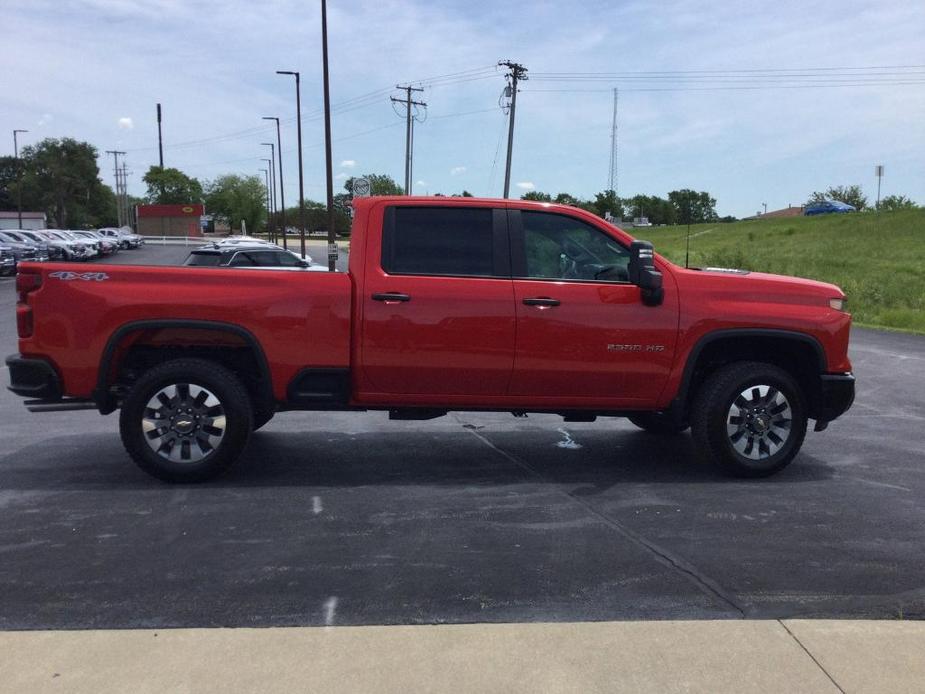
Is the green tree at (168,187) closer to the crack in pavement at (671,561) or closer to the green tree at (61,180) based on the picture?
the green tree at (61,180)

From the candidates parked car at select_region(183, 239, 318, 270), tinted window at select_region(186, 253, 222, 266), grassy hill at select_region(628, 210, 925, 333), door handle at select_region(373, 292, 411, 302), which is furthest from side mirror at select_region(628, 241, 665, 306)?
grassy hill at select_region(628, 210, 925, 333)

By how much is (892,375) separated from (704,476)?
21.7 ft

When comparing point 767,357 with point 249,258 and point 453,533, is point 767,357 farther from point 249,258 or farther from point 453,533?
point 249,258

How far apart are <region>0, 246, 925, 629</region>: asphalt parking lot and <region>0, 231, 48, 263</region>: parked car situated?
3179 centimetres

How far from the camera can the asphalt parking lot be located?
4.02 m

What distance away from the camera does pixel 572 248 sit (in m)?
6.22

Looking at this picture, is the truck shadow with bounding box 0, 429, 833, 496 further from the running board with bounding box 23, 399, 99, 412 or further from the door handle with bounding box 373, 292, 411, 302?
the door handle with bounding box 373, 292, 411, 302

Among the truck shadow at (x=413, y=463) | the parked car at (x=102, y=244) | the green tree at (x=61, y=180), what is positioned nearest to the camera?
the truck shadow at (x=413, y=463)

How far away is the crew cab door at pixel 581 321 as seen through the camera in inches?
236

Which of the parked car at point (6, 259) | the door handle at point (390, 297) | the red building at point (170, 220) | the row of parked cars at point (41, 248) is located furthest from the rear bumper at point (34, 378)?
the red building at point (170, 220)

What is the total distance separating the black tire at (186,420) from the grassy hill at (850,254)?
1775 cm

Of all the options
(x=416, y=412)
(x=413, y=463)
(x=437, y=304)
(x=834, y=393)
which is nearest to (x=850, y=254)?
(x=834, y=393)

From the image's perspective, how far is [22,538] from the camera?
15.9 ft

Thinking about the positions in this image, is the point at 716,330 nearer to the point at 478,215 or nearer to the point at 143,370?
the point at 478,215
